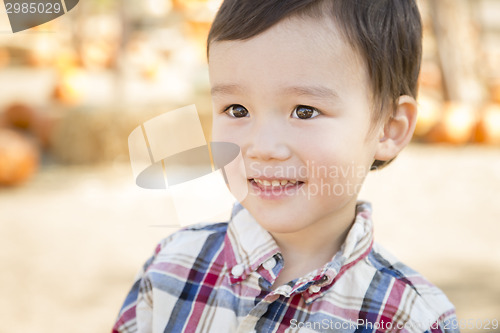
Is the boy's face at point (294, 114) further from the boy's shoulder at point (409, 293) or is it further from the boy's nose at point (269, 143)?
the boy's shoulder at point (409, 293)

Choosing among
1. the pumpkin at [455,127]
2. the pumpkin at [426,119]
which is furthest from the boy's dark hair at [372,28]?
the pumpkin at [426,119]

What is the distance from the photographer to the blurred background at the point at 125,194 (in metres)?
3.18

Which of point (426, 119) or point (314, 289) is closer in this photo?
point (314, 289)

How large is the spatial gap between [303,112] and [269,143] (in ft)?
0.30

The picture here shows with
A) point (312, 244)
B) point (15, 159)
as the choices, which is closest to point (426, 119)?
point (15, 159)

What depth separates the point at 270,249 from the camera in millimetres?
1264

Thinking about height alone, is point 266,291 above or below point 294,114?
below

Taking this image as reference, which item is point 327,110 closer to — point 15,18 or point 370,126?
point 370,126

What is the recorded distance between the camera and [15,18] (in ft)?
4.93

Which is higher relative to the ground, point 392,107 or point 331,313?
point 392,107

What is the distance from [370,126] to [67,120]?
570cm

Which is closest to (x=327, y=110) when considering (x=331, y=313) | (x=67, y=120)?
(x=331, y=313)

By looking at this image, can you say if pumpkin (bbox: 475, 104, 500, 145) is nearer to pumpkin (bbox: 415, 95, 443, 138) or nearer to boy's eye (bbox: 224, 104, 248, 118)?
pumpkin (bbox: 415, 95, 443, 138)

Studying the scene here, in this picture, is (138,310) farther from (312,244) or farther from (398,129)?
(398,129)
